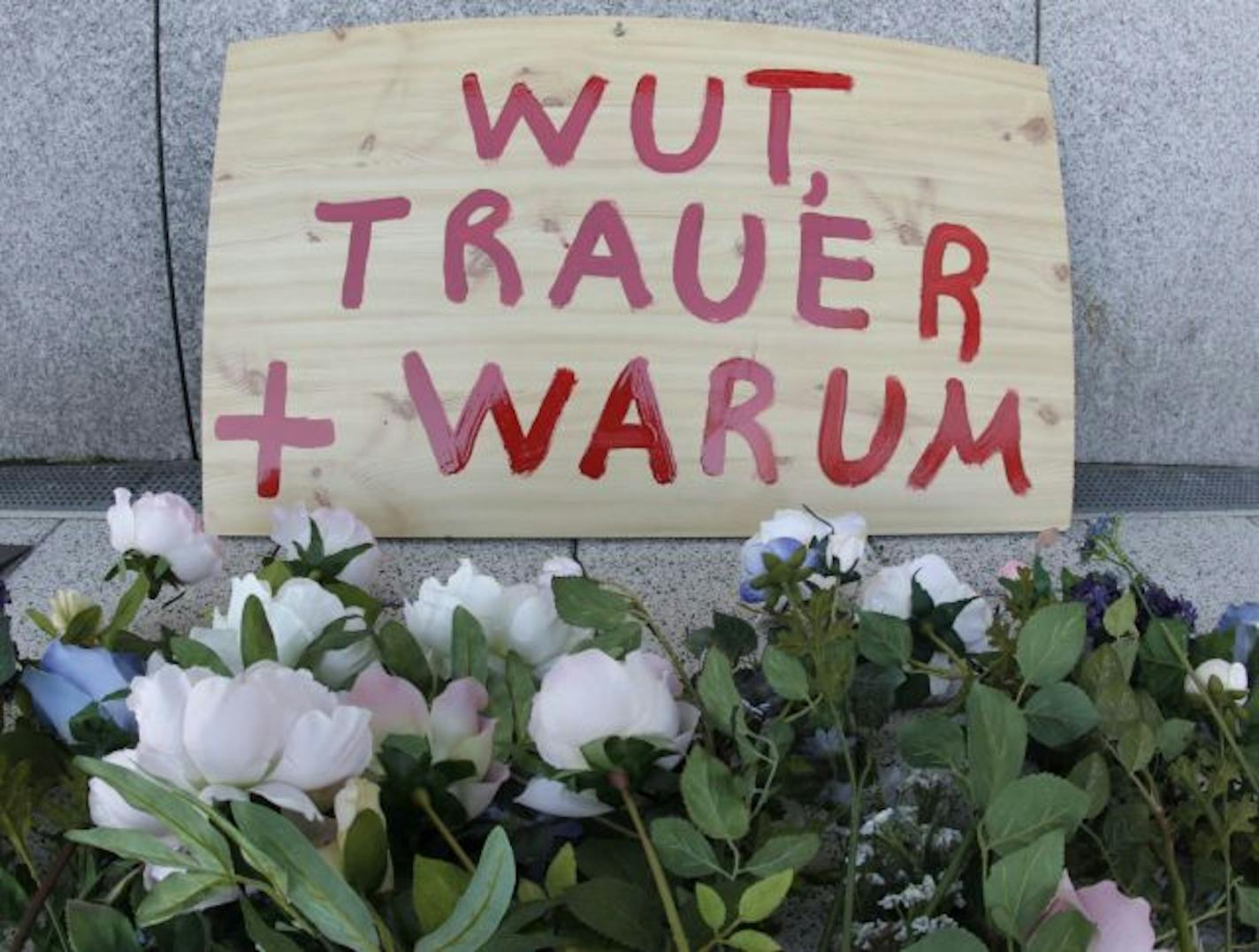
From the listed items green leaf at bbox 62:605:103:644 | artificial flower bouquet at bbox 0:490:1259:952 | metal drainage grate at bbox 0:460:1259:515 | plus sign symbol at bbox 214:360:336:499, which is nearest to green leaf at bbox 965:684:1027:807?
artificial flower bouquet at bbox 0:490:1259:952

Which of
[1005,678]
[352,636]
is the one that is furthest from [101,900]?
[1005,678]

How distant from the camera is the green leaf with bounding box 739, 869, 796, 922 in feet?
1.24

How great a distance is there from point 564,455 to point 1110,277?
0.64 metres

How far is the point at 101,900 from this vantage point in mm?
441

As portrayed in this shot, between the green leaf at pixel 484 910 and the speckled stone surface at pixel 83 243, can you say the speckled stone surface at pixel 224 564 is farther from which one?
the green leaf at pixel 484 910

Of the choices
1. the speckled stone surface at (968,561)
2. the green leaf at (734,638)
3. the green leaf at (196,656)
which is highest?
the green leaf at (196,656)

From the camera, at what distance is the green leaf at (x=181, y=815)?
0.32 m

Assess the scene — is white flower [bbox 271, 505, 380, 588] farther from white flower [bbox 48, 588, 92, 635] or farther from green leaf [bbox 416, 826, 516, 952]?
green leaf [bbox 416, 826, 516, 952]

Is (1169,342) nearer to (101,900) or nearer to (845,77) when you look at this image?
(845,77)

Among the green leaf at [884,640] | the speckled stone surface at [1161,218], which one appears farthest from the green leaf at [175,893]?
Result: the speckled stone surface at [1161,218]

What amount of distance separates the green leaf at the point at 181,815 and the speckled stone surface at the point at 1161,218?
109 centimetres

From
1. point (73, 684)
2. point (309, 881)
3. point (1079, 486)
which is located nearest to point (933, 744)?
point (309, 881)

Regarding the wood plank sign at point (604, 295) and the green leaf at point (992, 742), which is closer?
the green leaf at point (992, 742)

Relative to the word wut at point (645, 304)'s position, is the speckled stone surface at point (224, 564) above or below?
Answer: below
